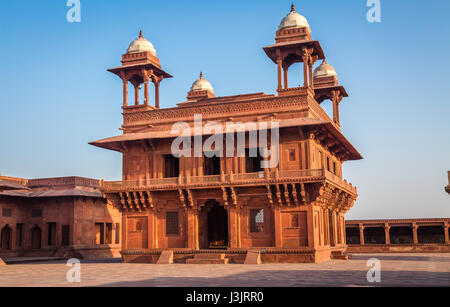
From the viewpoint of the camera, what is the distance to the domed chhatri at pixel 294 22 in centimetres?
2981

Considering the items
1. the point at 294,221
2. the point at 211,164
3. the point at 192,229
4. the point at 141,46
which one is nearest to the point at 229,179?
the point at 211,164

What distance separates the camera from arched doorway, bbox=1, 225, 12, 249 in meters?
38.5

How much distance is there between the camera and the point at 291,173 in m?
27.0

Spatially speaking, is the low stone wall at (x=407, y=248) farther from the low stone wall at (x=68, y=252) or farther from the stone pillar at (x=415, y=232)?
the low stone wall at (x=68, y=252)

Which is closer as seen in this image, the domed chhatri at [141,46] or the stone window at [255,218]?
the stone window at [255,218]

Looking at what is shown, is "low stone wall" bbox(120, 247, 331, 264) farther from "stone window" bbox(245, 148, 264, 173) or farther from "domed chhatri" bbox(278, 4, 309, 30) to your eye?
"domed chhatri" bbox(278, 4, 309, 30)

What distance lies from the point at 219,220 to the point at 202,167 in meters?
5.52

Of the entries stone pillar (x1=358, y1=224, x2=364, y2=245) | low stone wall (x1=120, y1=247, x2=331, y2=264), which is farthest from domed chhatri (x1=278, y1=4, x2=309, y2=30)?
stone pillar (x1=358, y1=224, x2=364, y2=245)

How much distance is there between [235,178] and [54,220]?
1737 cm

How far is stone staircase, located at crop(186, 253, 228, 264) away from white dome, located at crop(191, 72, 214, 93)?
19.3 m

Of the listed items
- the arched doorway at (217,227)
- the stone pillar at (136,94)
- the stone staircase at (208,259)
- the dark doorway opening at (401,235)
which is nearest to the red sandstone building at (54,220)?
the stone pillar at (136,94)
